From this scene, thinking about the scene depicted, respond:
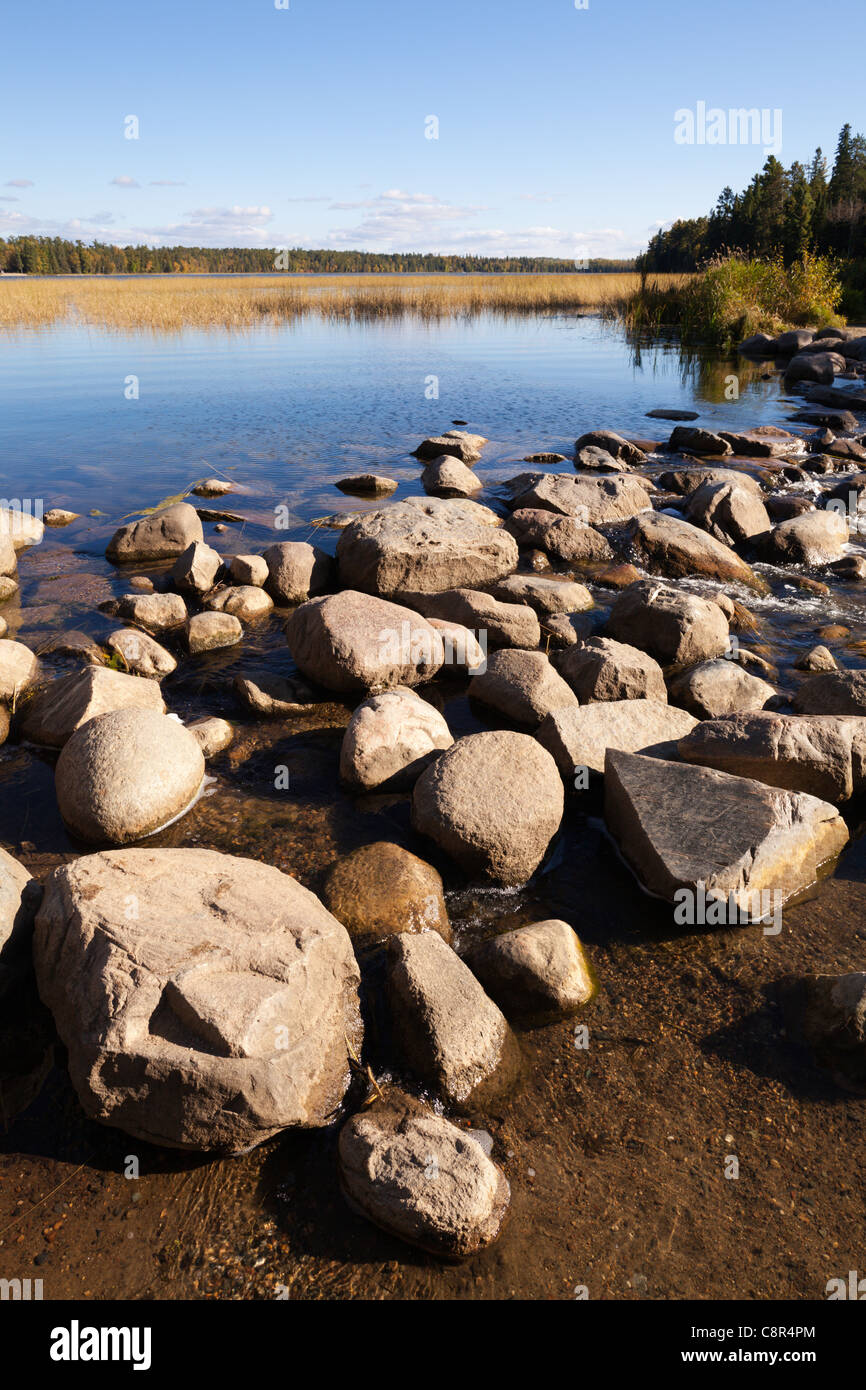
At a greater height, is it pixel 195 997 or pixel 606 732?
pixel 606 732

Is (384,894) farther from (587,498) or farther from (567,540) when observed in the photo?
(587,498)

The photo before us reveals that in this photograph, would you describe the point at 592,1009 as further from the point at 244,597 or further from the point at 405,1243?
the point at 244,597

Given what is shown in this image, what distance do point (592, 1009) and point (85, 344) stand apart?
3315cm

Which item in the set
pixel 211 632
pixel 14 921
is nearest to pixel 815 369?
pixel 211 632

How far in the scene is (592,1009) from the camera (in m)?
4.19

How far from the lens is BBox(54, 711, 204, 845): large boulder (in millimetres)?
5223

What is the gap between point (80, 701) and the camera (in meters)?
6.12

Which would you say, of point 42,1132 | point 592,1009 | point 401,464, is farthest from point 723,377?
point 42,1132

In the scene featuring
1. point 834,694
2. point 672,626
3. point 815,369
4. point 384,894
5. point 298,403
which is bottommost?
point 384,894

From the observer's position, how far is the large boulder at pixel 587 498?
11688 mm

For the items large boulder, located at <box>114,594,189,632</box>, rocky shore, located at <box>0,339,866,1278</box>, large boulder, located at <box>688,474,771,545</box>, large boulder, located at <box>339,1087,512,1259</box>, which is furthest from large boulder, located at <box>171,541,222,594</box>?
large boulder, located at <box>339,1087,512,1259</box>

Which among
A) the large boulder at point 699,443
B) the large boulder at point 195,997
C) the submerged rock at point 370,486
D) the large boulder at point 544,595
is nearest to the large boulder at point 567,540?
the large boulder at point 544,595

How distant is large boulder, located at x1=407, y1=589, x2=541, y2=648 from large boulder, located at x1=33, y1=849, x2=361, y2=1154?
425 cm

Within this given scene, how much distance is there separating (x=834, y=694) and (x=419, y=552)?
458cm
